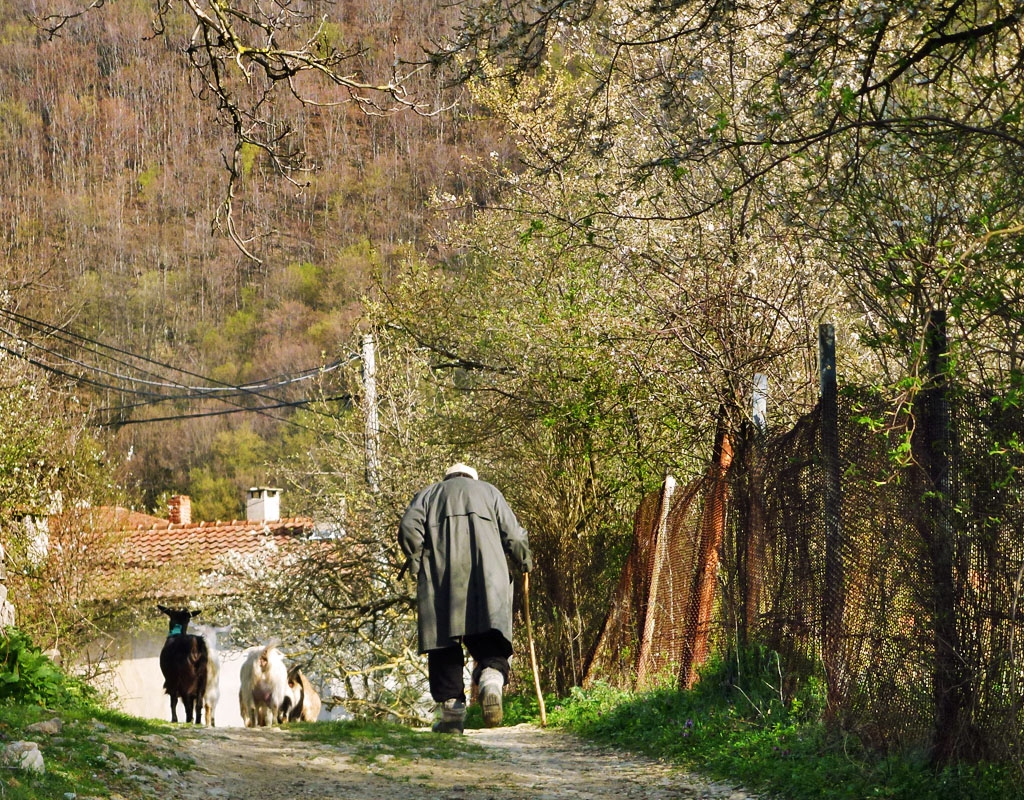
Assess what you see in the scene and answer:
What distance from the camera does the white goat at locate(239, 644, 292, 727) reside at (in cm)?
1644

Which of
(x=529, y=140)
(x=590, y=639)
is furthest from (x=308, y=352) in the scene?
(x=590, y=639)

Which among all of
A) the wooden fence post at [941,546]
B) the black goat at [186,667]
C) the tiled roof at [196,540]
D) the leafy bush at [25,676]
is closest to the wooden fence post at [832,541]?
the wooden fence post at [941,546]

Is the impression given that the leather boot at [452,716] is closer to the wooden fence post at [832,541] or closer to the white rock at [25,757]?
the wooden fence post at [832,541]

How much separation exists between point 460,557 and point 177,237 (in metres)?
57.7

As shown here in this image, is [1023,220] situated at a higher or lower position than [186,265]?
lower

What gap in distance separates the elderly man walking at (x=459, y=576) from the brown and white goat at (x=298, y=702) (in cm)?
734

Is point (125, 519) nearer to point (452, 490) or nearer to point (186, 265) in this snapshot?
point (452, 490)

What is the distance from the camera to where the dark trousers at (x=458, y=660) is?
9.55 m

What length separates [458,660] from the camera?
973 cm

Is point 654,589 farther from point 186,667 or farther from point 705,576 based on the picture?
point 186,667

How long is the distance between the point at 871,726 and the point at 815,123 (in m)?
3.30

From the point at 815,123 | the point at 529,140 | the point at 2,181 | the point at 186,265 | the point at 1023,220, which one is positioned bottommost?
the point at 1023,220

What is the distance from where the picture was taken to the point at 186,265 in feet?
201

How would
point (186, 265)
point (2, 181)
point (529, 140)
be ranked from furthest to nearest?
point (2, 181) → point (186, 265) → point (529, 140)
